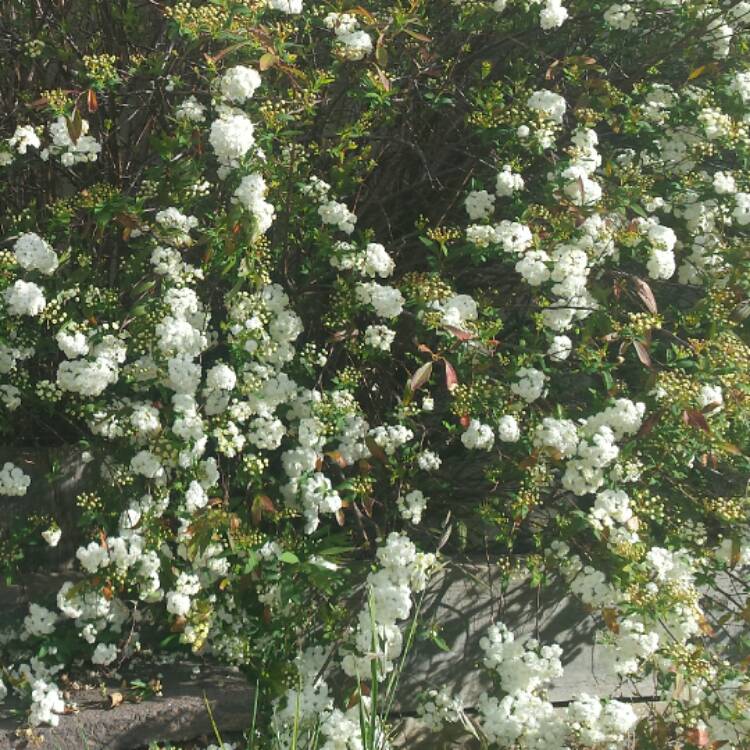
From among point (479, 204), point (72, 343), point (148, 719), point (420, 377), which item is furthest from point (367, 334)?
point (148, 719)

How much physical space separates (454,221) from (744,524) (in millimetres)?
1513

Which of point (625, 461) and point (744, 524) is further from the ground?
point (625, 461)

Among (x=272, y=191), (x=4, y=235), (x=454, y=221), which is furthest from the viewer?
(x=454, y=221)

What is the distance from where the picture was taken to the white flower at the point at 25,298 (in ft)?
8.99

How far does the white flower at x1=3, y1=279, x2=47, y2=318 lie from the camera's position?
2.74m

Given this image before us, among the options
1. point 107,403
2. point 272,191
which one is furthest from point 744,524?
point 107,403

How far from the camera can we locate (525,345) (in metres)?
3.12

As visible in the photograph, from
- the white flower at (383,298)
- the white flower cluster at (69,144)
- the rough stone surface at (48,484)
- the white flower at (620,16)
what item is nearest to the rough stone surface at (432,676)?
the rough stone surface at (48,484)

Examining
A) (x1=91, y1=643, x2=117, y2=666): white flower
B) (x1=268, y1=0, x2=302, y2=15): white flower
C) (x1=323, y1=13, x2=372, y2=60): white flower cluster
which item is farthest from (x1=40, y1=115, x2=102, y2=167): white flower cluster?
(x1=91, y1=643, x2=117, y2=666): white flower

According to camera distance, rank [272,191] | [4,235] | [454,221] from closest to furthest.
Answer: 1. [272,191]
2. [4,235]
3. [454,221]

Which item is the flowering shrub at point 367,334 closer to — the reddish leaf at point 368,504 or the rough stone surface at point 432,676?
the reddish leaf at point 368,504

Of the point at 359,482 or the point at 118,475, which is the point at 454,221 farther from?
the point at 118,475

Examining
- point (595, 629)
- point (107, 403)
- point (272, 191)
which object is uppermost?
point (272, 191)

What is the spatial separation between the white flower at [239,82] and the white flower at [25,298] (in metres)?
0.79
